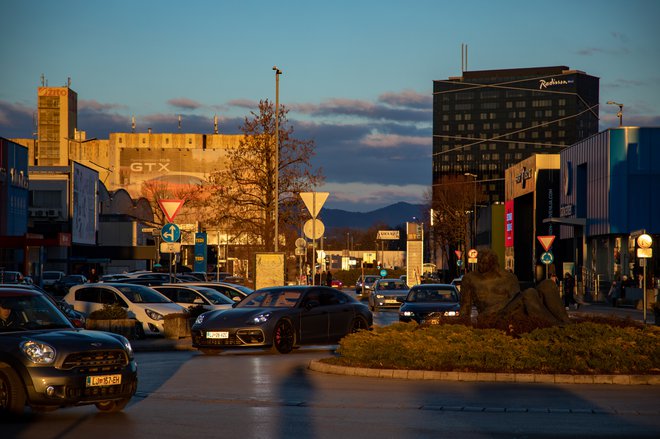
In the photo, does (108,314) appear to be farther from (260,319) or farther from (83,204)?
(83,204)

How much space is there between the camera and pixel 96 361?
11.8 m

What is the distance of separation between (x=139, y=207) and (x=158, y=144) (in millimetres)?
12760

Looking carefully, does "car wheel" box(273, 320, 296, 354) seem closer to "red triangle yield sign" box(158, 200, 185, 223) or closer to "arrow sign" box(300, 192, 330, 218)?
Answer: "red triangle yield sign" box(158, 200, 185, 223)

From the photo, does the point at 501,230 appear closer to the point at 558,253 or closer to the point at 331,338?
the point at 558,253

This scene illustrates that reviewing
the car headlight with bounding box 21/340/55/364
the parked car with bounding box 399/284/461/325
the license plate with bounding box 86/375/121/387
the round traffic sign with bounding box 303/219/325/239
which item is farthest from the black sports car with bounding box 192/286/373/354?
the car headlight with bounding box 21/340/55/364

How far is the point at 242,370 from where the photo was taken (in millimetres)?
18531

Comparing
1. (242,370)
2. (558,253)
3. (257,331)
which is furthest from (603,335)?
(558,253)

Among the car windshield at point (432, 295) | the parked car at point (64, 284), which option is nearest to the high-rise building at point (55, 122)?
the parked car at point (64, 284)

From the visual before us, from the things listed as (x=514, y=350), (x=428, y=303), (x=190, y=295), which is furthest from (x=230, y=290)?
(x=514, y=350)

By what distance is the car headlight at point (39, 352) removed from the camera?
449 inches

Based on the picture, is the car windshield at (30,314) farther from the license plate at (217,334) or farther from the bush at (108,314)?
the bush at (108,314)

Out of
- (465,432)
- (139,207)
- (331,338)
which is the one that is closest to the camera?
(465,432)

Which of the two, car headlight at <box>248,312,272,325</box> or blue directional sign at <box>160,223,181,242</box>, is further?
blue directional sign at <box>160,223,181,242</box>

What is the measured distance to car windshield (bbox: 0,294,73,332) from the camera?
1216cm
